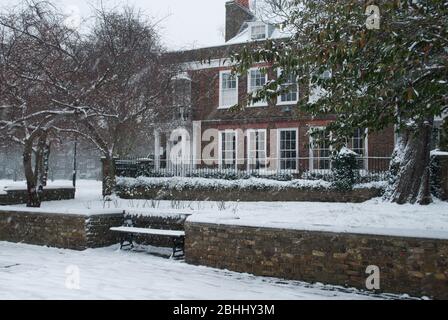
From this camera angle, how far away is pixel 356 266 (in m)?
7.59

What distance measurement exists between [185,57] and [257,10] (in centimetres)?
529

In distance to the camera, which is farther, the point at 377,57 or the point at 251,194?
the point at 251,194

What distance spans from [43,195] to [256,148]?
11120mm

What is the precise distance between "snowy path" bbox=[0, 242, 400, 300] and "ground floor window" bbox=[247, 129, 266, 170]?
45.0 feet

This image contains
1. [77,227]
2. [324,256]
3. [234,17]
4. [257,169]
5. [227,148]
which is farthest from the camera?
[234,17]

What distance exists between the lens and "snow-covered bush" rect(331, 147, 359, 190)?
15.8 m

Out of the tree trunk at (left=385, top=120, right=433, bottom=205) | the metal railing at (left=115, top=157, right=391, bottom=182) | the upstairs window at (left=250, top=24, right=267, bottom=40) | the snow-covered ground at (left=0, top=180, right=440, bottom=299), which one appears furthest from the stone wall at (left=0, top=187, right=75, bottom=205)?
the tree trunk at (left=385, top=120, right=433, bottom=205)

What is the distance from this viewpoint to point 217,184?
18.1 metres

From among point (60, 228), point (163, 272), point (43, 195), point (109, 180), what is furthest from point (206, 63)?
point (163, 272)

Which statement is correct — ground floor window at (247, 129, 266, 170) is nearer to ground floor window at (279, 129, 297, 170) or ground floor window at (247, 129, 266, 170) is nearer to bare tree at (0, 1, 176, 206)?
ground floor window at (279, 129, 297, 170)

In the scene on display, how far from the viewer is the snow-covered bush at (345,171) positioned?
51.8 feet

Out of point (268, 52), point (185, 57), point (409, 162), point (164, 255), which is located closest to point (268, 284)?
point (164, 255)

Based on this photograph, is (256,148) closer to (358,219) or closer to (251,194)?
(251,194)
